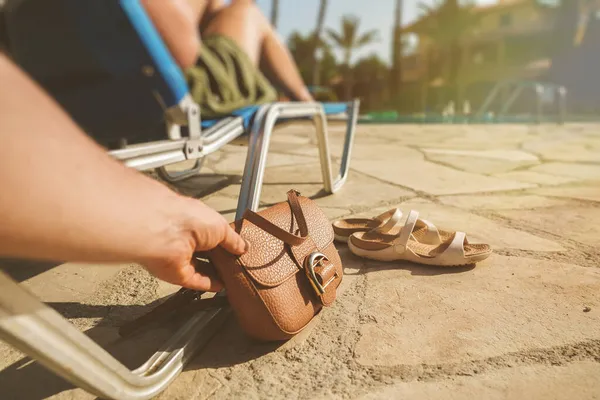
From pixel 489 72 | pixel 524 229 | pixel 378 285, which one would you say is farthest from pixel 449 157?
pixel 489 72

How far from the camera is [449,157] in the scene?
13.3 ft

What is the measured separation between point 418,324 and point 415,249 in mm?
432

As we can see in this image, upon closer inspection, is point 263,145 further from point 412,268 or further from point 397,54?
point 397,54

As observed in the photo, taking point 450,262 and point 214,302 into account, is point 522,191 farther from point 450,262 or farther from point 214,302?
point 214,302

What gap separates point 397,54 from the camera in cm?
1872

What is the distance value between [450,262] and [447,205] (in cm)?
91

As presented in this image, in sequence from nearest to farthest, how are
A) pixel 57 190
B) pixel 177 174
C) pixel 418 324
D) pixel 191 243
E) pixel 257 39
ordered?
1. pixel 57 190
2. pixel 191 243
3. pixel 418 324
4. pixel 257 39
5. pixel 177 174

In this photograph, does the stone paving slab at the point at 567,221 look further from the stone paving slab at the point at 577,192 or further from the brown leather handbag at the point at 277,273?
the brown leather handbag at the point at 277,273

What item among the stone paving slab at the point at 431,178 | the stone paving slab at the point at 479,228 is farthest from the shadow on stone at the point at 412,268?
the stone paving slab at the point at 431,178

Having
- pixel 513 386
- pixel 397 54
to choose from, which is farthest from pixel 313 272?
pixel 397 54

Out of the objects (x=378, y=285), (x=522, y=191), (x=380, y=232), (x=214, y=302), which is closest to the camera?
(x=214, y=302)

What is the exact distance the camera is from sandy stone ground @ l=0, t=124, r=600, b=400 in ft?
3.06

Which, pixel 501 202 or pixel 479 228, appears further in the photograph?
pixel 501 202

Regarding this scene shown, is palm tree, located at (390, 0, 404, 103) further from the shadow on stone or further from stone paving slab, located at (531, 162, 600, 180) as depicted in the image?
the shadow on stone
